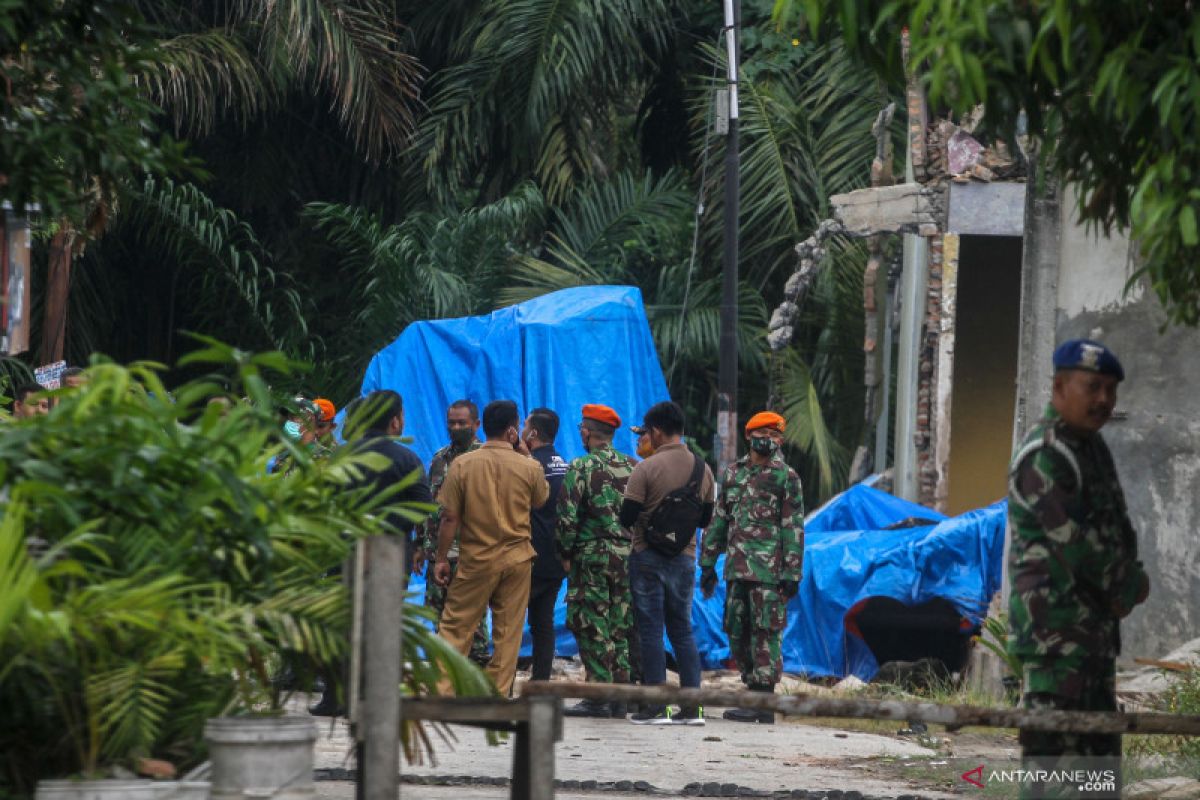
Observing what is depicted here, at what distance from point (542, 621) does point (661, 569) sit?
0.91 m

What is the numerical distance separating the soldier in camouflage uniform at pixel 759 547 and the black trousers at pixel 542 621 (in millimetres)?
1084

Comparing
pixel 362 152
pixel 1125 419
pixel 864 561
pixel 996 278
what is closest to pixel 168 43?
pixel 362 152

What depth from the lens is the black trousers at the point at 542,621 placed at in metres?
11.8

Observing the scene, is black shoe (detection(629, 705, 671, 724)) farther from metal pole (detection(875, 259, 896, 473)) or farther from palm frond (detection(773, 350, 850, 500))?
palm frond (detection(773, 350, 850, 500))

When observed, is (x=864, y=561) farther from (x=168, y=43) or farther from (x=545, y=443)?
(x=168, y=43)

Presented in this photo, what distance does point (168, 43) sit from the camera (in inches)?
809

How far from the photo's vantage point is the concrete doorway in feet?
61.8

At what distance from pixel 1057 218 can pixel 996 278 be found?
7233 millimetres

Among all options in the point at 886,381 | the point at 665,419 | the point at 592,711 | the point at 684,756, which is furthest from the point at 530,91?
the point at 684,756

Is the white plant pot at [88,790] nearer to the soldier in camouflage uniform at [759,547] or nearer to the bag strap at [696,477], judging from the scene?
the bag strap at [696,477]

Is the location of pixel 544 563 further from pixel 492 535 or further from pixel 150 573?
pixel 150 573

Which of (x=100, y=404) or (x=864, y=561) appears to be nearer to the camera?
(x=100, y=404)

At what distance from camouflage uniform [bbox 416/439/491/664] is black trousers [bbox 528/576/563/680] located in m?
0.36

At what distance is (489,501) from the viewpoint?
35.7 feet
